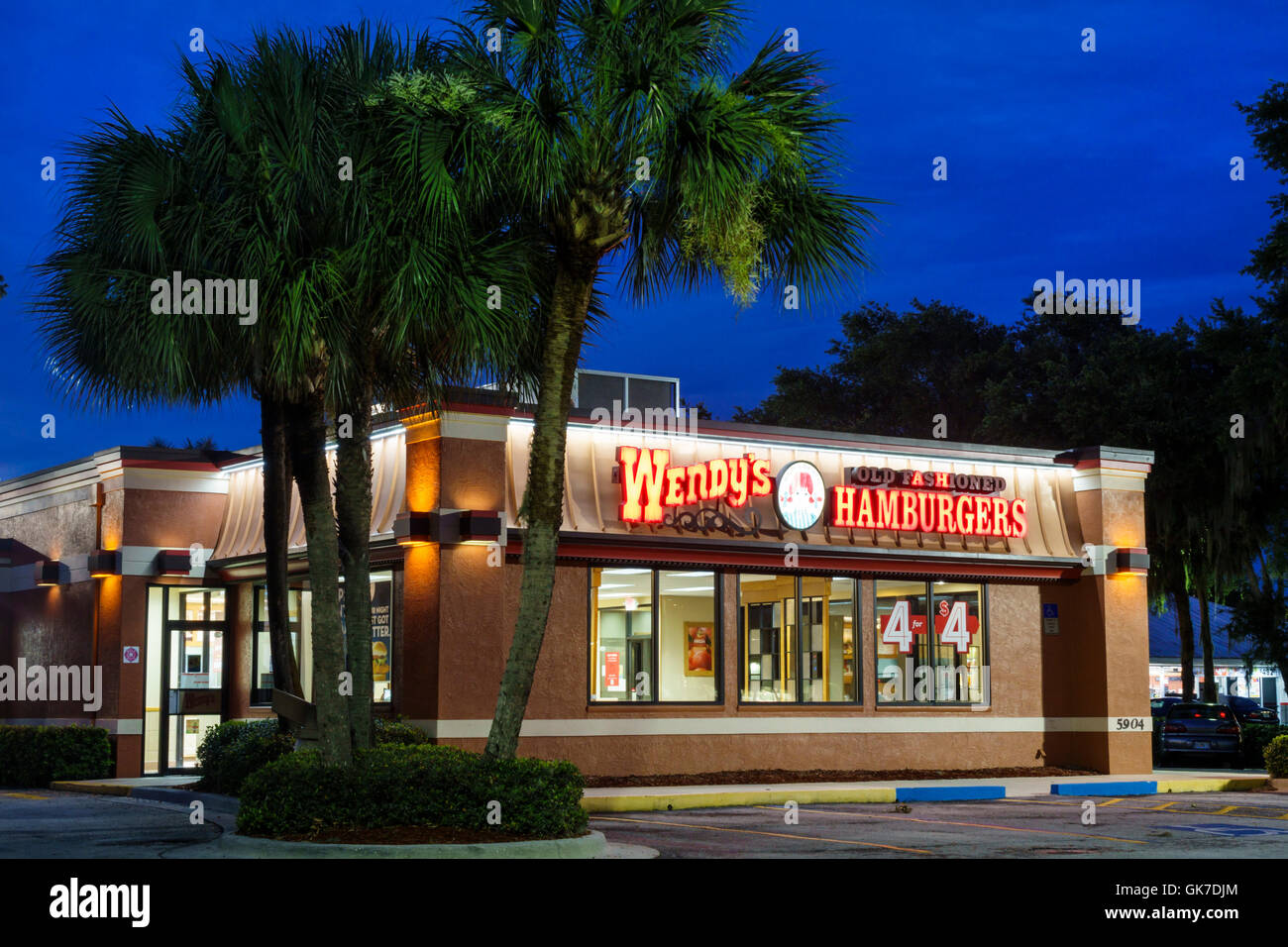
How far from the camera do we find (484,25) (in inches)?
615

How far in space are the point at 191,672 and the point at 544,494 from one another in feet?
45.9

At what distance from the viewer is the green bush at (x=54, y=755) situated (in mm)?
25094

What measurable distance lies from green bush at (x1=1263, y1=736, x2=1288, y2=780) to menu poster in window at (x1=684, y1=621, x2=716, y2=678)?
10.6 metres

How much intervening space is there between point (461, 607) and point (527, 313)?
6.69m

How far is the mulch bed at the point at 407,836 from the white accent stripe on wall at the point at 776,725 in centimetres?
596

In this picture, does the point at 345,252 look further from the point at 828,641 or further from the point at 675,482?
the point at 828,641

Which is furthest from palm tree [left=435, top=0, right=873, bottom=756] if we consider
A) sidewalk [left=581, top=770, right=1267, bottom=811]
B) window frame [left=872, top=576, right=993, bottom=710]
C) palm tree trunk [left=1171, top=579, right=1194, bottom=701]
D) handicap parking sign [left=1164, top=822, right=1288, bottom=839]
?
palm tree trunk [left=1171, top=579, right=1194, bottom=701]

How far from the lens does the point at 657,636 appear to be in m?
24.3

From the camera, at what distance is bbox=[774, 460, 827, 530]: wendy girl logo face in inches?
987

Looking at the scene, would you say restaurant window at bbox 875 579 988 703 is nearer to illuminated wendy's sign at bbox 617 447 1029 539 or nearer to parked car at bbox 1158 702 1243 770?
illuminated wendy's sign at bbox 617 447 1029 539

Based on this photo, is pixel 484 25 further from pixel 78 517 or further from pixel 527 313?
pixel 78 517

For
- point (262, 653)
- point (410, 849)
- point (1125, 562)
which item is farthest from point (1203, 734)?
point (410, 849)

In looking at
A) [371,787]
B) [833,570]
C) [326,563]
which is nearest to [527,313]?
[326,563]

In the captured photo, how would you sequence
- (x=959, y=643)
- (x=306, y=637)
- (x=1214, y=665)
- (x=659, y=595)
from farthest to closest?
(x=1214, y=665) → (x=959, y=643) → (x=306, y=637) → (x=659, y=595)
